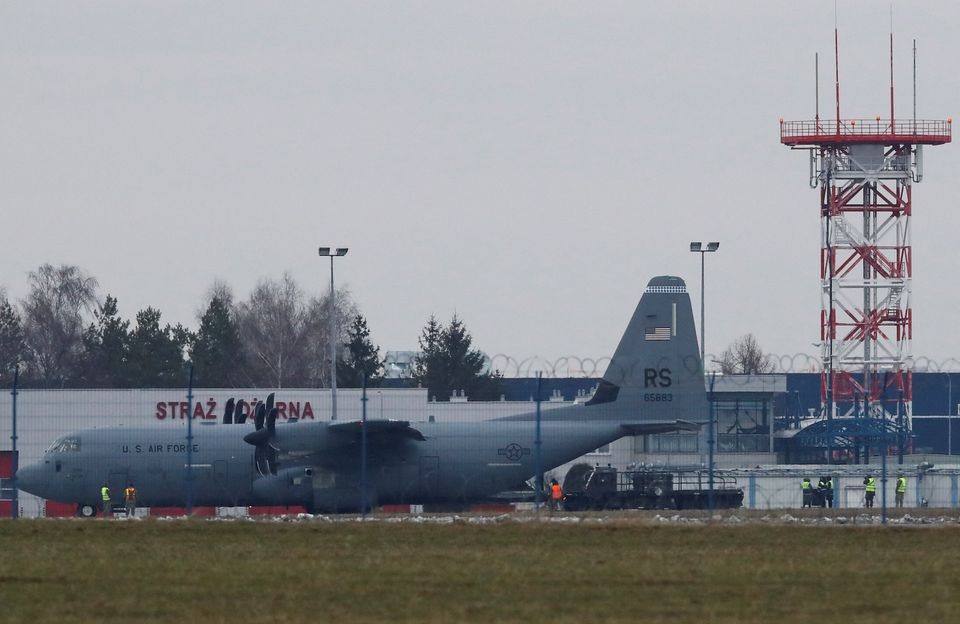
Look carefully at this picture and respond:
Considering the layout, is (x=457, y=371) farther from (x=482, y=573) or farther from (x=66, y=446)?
(x=482, y=573)

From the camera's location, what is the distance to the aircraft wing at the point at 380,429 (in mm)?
38125

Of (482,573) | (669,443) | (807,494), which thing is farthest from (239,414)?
(482,573)

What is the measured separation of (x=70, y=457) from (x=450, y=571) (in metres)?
22.9

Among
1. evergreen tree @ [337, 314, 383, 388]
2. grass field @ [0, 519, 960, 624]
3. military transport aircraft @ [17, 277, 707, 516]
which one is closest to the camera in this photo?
grass field @ [0, 519, 960, 624]

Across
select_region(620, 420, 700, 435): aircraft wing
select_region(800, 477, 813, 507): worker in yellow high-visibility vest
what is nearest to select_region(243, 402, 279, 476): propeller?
select_region(620, 420, 700, 435): aircraft wing

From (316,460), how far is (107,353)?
5648cm

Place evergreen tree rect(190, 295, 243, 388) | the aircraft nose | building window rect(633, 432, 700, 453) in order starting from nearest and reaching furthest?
the aircraft nose < building window rect(633, 432, 700, 453) < evergreen tree rect(190, 295, 243, 388)

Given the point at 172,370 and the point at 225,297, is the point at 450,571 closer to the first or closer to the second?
the point at 172,370

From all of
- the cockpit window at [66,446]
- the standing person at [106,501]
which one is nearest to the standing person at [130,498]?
the standing person at [106,501]

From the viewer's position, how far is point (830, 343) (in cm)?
7312

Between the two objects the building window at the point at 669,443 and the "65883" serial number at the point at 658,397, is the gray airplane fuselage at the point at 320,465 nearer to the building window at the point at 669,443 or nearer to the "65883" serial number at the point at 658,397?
the "65883" serial number at the point at 658,397

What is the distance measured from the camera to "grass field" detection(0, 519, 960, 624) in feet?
53.2

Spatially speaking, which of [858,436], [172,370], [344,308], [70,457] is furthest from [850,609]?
[344,308]

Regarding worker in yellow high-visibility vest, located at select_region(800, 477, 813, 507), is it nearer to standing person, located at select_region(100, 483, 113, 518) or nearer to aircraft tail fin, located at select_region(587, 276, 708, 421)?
aircraft tail fin, located at select_region(587, 276, 708, 421)
